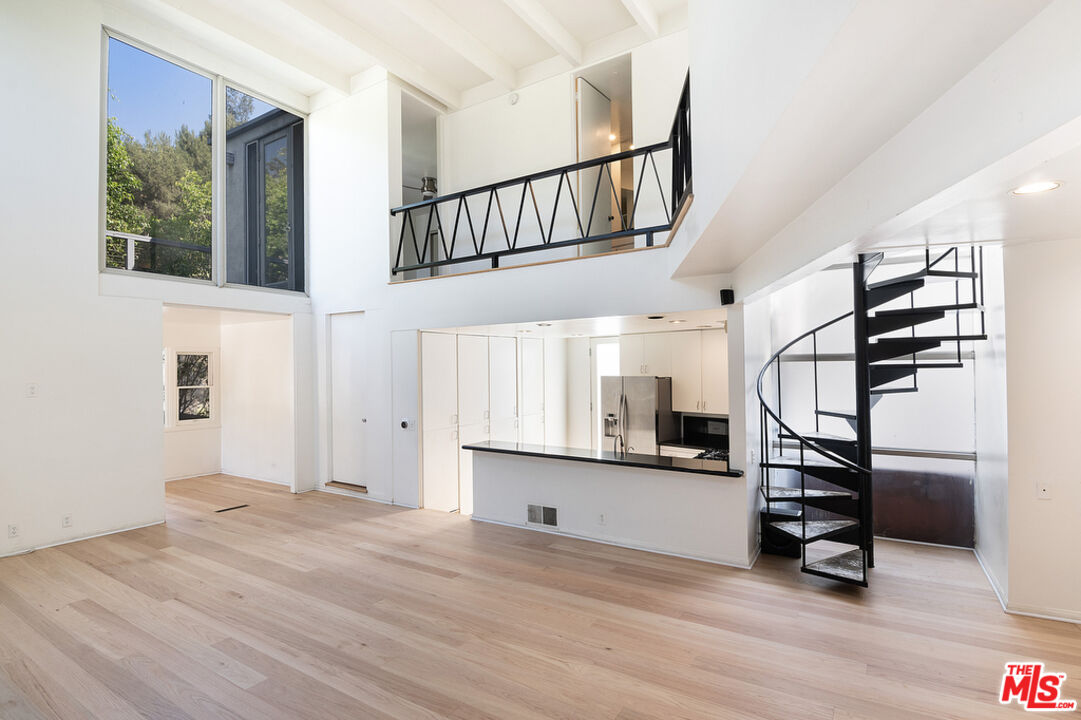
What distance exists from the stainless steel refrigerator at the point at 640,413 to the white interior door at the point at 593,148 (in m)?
1.83

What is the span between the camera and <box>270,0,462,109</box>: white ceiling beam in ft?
17.5

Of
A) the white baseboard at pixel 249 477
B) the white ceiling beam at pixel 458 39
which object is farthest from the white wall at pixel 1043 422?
the white baseboard at pixel 249 477

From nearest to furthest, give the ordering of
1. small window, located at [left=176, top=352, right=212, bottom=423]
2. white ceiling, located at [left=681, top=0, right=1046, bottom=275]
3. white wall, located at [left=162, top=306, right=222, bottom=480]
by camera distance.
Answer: white ceiling, located at [left=681, top=0, right=1046, bottom=275] → white wall, located at [left=162, top=306, right=222, bottom=480] → small window, located at [left=176, top=352, right=212, bottom=423]

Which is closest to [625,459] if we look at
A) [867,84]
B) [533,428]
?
[533,428]

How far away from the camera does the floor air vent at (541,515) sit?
16.4 ft

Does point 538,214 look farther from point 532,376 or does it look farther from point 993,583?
point 993,583

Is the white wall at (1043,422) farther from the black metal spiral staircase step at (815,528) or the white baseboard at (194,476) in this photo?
the white baseboard at (194,476)

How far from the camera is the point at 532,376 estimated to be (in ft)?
24.4

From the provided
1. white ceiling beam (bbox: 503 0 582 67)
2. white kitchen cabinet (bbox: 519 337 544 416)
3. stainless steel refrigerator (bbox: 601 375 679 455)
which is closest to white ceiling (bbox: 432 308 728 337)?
white kitchen cabinet (bbox: 519 337 544 416)

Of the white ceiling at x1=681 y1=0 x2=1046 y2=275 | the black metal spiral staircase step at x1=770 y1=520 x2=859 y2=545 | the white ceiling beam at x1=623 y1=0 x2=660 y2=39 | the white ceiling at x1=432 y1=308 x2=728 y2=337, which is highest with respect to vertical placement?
the white ceiling beam at x1=623 y1=0 x2=660 y2=39

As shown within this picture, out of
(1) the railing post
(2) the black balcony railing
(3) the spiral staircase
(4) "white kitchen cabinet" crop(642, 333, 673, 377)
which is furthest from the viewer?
(4) "white kitchen cabinet" crop(642, 333, 673, 377)

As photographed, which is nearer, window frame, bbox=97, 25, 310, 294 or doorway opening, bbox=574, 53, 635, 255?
window frame, bbox=97, 25, 310, 294

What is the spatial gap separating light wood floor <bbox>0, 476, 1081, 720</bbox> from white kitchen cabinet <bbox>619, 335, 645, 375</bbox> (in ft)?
9.55

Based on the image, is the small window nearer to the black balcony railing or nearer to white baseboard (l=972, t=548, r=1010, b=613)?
the black balcony railing
